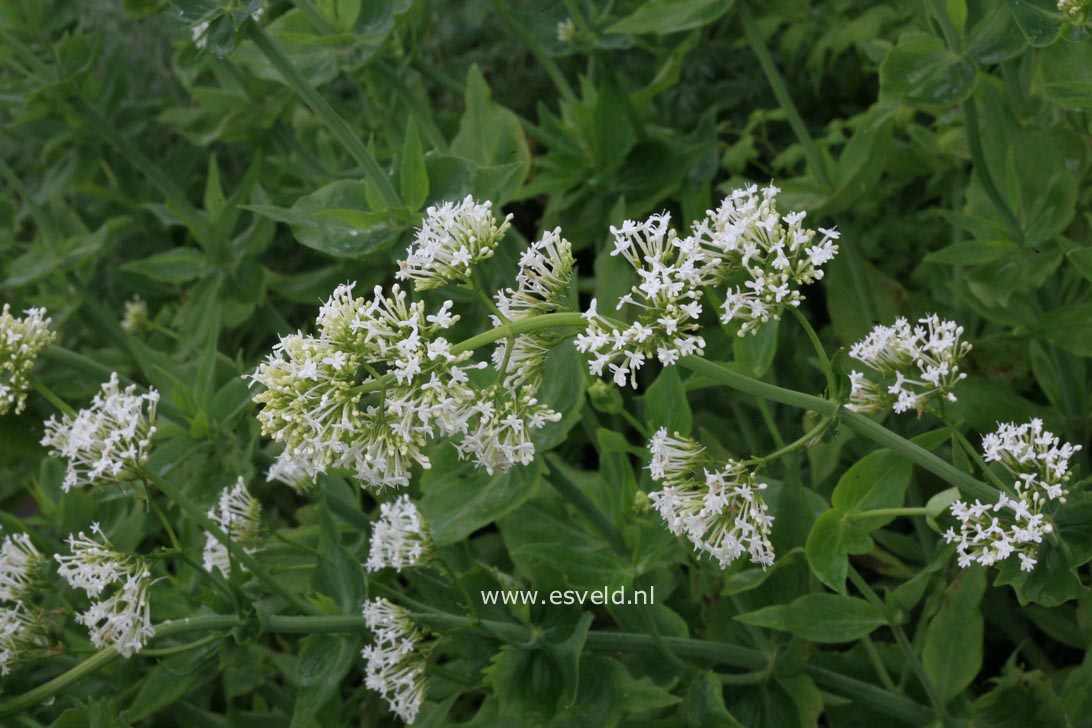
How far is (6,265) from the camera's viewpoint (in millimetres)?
3422

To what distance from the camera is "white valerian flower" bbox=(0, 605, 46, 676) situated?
196 cm

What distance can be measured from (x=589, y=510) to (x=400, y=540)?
38 centimetres

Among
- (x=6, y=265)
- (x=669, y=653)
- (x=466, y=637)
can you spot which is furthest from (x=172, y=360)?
(x=669, y=653)

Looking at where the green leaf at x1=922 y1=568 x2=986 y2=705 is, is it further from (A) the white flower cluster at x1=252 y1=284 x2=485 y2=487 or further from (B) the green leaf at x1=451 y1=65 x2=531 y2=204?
(B) the green leaf at x1=451 y1=65 x2=531 y2=204

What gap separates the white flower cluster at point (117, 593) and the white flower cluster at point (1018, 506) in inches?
52.7

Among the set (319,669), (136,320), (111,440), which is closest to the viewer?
(111,440)

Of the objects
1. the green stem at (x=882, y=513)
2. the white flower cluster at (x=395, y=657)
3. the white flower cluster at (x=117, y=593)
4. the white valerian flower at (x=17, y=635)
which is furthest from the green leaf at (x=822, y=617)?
the white valerian flower at (x=17, y=635)

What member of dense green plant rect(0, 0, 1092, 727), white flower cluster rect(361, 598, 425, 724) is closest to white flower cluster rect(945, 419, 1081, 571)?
dense green plant rect(0, 0, 1092, 727)

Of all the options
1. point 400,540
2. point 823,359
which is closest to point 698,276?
point 823,359

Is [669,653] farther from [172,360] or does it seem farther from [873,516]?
[172,360]

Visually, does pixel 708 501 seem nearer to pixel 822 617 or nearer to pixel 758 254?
pixel 758 254

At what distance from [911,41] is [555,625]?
1405mm

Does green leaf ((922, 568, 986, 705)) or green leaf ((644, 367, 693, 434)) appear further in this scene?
green leaf ((922, 568, 986, 705))

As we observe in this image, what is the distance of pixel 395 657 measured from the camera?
6.23ft
